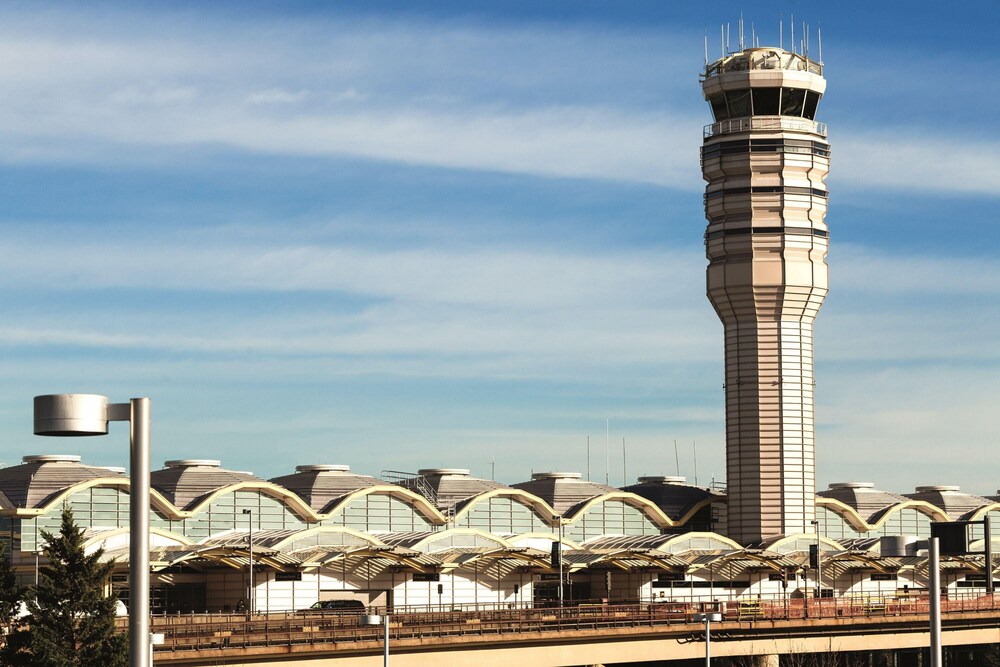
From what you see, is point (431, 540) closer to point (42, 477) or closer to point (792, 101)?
point (42, 477)

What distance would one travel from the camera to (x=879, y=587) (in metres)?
141

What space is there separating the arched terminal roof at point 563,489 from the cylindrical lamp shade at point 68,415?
115 m

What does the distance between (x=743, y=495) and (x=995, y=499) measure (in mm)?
61971

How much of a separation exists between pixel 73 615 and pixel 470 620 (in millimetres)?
26283

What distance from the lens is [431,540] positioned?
372 feet

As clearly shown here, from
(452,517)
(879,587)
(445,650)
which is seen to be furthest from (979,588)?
(445,650)

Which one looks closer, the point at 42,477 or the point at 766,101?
the point at 42,477

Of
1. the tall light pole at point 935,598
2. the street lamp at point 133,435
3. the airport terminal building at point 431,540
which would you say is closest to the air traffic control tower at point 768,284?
the airport terminal building at point 431,540

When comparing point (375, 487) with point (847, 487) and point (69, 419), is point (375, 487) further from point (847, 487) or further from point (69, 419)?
point (69, 419)

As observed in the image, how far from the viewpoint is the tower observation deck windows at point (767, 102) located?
13788cm

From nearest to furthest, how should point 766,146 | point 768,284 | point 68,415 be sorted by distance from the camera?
point 68,415, point 768,284, point 766,146

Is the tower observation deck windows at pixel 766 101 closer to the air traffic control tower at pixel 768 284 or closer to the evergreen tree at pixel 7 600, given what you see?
the air traffic control tower at pixel 768 284

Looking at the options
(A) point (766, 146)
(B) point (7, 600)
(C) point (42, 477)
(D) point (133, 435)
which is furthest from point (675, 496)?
(D) point (133, 435)

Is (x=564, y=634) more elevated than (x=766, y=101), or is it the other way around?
(x=766, y=101)
